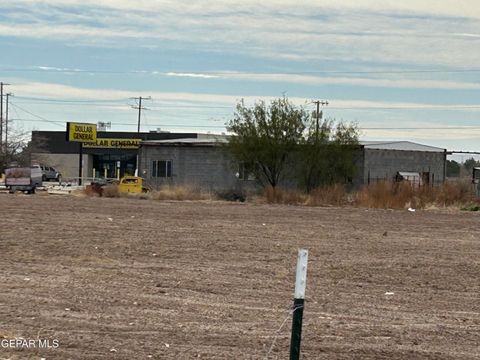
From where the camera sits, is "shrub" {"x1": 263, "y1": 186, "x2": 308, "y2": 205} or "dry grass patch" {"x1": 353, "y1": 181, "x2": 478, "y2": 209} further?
"shrub" {"x1": 263, "y1": 186, "x2": 308, "y2": 205}

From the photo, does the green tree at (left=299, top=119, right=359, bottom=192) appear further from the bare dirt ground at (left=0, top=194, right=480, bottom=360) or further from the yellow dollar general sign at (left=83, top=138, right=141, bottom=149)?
the yellow dollar general sign at (left=83, top=138, right=141, bottom=149)

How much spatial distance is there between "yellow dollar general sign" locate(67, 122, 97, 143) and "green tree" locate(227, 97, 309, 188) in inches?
1479

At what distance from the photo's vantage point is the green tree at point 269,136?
175 ft

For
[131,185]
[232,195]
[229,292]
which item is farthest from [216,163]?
[229,292]

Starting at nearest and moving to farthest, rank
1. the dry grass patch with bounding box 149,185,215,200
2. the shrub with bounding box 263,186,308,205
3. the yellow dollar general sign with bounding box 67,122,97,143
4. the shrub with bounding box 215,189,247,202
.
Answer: the shrub with bounding box 263,186,308,205
the dry grass patch with bounding box 149,185,215,200
the shrub with bounding box 215,189,247,202
the yellow dollar general sign with bounding box 67,122,97,143

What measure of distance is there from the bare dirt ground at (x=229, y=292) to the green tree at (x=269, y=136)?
29.0 metres

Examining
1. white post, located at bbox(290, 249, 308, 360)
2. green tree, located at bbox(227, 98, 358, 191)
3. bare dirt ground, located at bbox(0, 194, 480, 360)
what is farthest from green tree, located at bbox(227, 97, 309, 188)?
white post, located at bbox(290, 249, 308, 360)

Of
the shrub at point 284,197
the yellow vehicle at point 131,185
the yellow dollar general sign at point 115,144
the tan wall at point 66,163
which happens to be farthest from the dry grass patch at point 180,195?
the tan wall at point 66,163

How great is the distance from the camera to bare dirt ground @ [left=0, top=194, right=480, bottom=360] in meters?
8.98

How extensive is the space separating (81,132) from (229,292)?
3098 inches

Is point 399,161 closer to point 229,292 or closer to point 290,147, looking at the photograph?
point 290,147

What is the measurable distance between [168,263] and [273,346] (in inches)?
284

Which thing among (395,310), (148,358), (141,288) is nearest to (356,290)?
(395,310)

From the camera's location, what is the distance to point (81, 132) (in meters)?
89.1
